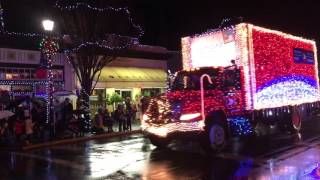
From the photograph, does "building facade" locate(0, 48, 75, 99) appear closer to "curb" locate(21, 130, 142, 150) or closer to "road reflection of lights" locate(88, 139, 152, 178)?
"curb" locate(21, 130, 142, 150)

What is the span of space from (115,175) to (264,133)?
9.28 metres

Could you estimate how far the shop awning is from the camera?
1172 inches

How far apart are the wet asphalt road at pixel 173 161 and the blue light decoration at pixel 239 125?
496 mm

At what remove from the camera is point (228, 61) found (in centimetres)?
1508

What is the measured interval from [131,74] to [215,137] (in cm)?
1819

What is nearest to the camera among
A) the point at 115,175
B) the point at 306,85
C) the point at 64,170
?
the point at 115,175

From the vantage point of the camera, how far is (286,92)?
56.1 feet

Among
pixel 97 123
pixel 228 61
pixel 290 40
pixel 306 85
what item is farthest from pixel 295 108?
pixel 97 123

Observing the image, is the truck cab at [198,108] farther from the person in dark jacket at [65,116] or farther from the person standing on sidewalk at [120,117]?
the person standing on sidewalk at [120,117]

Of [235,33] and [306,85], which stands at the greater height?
[235,33]

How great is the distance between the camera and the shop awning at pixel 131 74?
97.7 ft

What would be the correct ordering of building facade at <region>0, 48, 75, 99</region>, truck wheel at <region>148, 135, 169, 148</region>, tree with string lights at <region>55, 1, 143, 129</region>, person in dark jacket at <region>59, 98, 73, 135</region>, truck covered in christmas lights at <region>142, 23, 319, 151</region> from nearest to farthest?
truck covered in christmas lights at <region>142, 23, 319, 151</region> → truck wheel at <region>148, 135, 169, 148</region> → person in dark jacket at <region>59, 98, 73, 135</region> → tree with string lights at <region>55, 1, 143, 129</region> → building facade at <region>0, 48, 75, 99</region>

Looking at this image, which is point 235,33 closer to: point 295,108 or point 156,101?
point 156,101

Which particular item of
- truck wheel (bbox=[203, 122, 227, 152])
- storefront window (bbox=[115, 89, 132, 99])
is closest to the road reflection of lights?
truck wheel (bbox=[203, 122, 227, 152])
